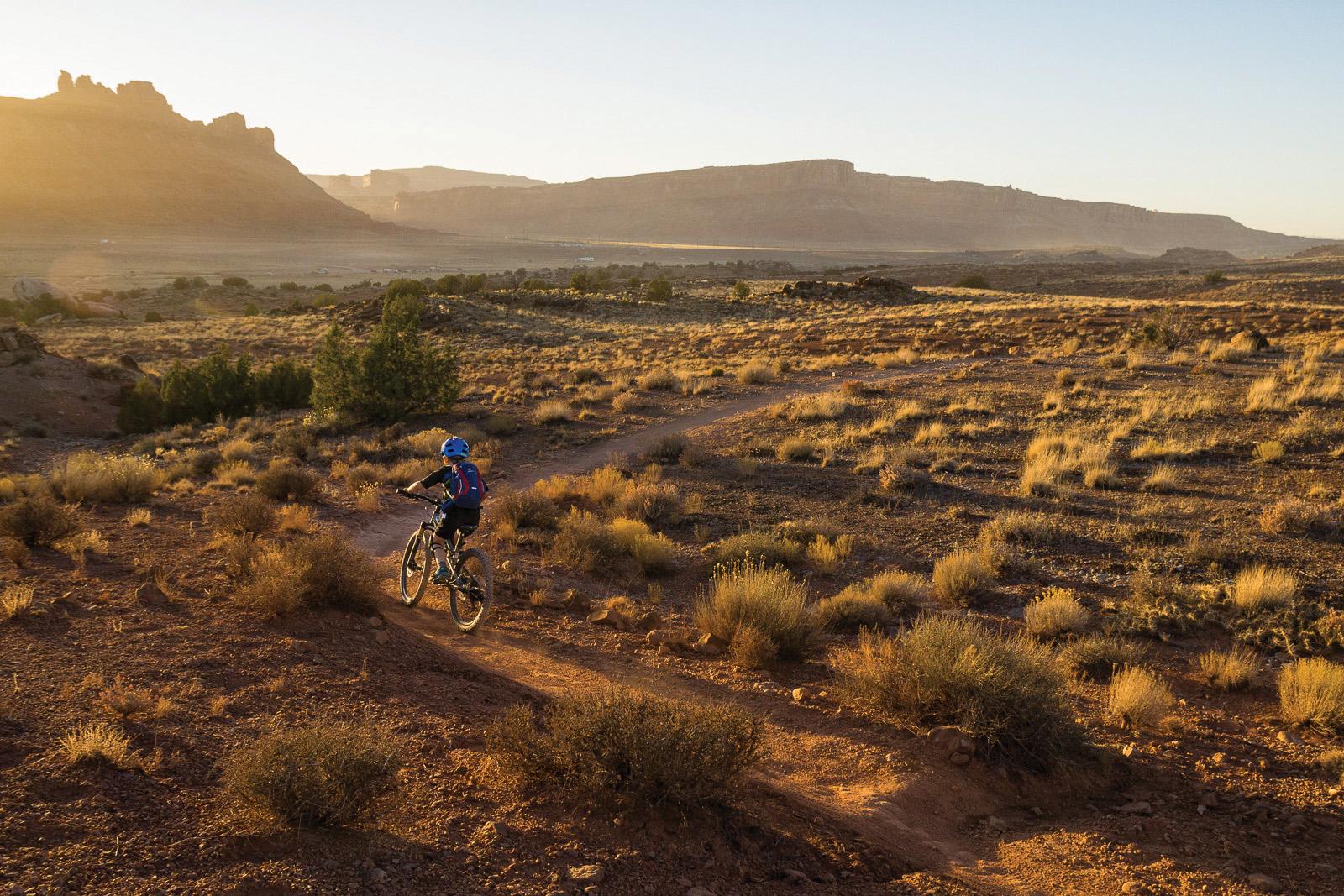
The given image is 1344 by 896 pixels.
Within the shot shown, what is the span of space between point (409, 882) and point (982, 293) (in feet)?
171

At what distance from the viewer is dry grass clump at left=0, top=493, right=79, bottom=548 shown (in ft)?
26.8

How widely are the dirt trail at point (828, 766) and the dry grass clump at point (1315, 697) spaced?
2.70m

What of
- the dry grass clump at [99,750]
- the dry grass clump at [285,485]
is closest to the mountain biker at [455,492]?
the dry grass clump at [99,750]

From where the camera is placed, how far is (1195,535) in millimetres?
9844

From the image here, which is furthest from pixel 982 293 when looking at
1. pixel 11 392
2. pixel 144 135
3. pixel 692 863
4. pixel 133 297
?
pixel 144 135

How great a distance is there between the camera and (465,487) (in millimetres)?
7344

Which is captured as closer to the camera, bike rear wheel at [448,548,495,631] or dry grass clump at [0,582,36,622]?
dry grass clump at [0,582,36,622]

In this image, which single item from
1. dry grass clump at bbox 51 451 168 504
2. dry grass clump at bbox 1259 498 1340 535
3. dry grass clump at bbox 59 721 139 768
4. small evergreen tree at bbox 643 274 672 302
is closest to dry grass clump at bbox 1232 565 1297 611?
dry grass clump at bbox 1259 498 1340 535

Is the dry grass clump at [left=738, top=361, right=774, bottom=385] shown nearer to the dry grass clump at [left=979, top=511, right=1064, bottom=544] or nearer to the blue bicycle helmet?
the dry grass clump at [left=979, top=511, right=1064, bottom=544]

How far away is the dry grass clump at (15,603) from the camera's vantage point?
6.29 m

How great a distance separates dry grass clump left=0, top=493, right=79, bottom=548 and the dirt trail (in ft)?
12.7

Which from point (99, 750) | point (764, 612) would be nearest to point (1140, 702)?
point (764, 612)

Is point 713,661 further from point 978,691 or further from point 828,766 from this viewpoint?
point 978,691

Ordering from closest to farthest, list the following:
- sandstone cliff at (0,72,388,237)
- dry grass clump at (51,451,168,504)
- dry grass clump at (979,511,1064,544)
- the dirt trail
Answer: the dirt trail, dry grass clump at (979,511,1064,544), dry grass clump at (51,451,168,504), sandstone cliff at (0,72,388,237)
